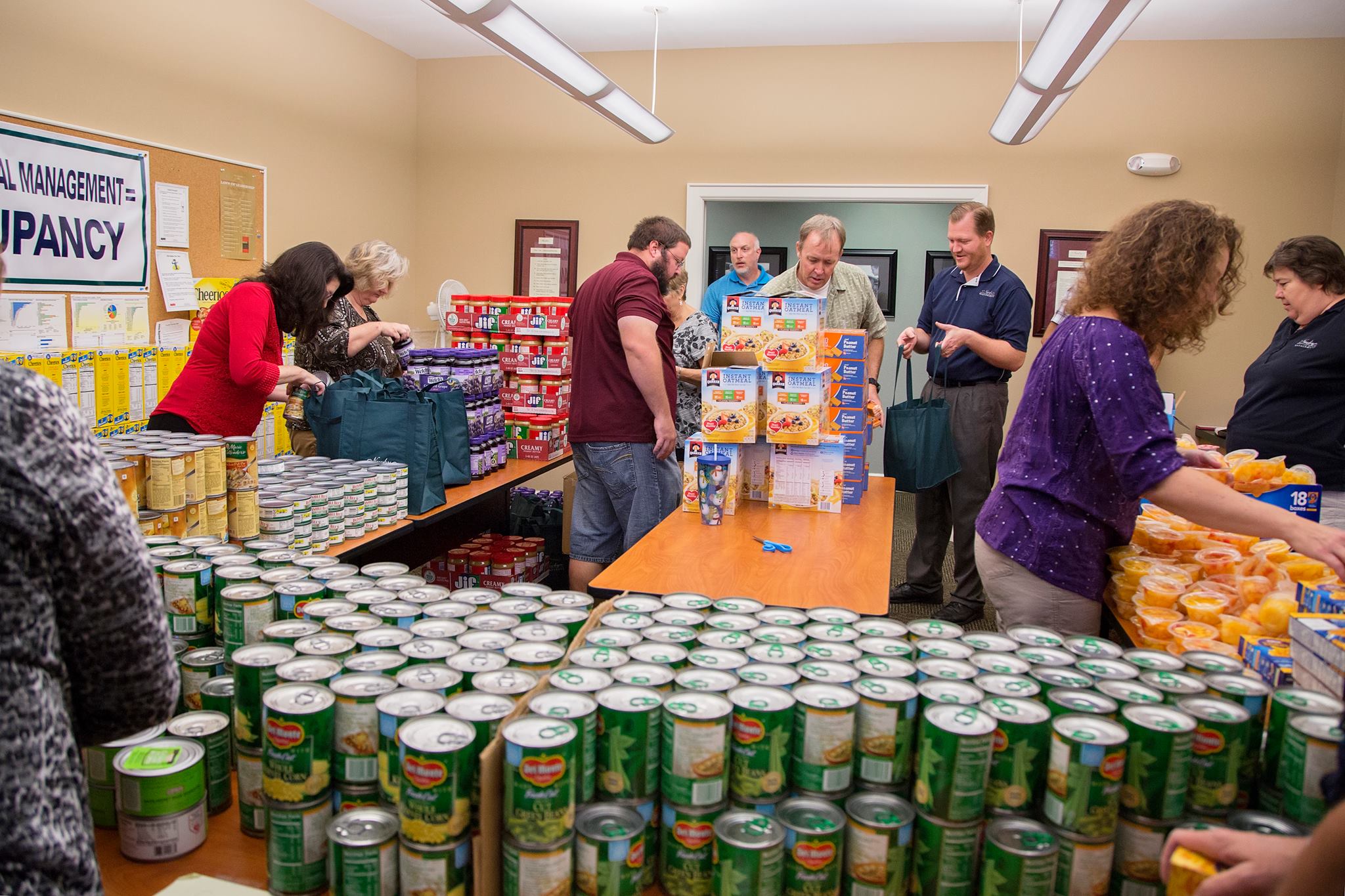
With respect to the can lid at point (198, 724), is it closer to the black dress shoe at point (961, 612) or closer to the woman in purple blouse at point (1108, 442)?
the woman in purple blouse at point (1108, 442)

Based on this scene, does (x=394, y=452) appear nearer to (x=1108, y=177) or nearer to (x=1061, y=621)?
(x=1061, y=621)

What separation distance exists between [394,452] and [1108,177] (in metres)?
5.39

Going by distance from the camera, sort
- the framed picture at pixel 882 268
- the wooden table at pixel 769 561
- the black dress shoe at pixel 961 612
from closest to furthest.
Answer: the wooden table at pixel 769 561 < the black dress shoe at pixel 961 612 < the framed picture at pixel 882 268

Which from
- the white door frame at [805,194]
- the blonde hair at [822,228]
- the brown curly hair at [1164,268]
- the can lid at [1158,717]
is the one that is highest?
the white door frame at [805,194]

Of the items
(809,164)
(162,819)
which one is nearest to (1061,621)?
(162,819)

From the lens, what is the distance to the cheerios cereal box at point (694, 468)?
10.4 ft

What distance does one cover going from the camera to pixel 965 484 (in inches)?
181

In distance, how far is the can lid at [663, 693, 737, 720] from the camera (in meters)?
1.15

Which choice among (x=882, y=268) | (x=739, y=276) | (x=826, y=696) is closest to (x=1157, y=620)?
(x=826, y=696)

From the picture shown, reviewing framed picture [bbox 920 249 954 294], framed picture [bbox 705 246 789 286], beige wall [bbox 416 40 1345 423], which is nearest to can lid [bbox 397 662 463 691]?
beige wall [bbox 416 40 1345 423]

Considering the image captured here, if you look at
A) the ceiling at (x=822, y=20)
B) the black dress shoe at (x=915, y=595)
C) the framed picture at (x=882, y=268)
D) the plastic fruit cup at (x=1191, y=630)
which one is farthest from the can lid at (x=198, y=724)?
the framed picture at (x=882, y=268)

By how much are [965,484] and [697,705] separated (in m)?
3.69

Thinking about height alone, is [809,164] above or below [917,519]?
above

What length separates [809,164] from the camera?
6.90m
